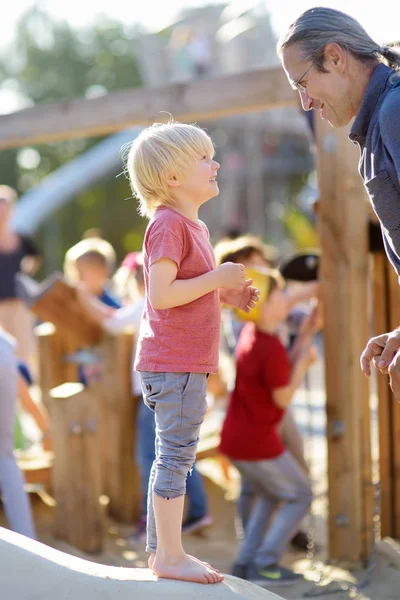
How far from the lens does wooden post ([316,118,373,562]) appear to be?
4.12 m

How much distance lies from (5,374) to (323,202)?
161 cm

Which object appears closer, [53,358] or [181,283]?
[181,283]

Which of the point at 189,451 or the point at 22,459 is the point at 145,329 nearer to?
the point at 189,451

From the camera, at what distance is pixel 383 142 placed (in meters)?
2.34

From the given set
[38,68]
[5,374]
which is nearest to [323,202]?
[5,374]

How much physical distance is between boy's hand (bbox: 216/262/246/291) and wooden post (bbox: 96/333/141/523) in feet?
8.27

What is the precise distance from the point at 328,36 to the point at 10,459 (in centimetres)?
230

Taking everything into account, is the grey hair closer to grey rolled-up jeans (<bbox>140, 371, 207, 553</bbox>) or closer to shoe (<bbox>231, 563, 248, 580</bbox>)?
grey rolled-up jeans (<bbox>140, 371, 207, 553</bbox>)

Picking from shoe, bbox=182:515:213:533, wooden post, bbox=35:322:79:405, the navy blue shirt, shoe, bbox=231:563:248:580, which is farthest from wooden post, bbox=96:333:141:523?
the navy blue shirt

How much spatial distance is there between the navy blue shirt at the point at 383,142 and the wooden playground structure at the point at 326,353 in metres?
1.68

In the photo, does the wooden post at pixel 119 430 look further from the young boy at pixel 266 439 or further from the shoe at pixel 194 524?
the young boy at pixel 266 439

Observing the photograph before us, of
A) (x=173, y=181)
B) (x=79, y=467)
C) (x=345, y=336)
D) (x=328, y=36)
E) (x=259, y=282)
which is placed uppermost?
(x=328, y=36)

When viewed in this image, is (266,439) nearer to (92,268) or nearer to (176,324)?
(176,324)

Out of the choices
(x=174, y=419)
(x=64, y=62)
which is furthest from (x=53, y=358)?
(x=64, y=62)
